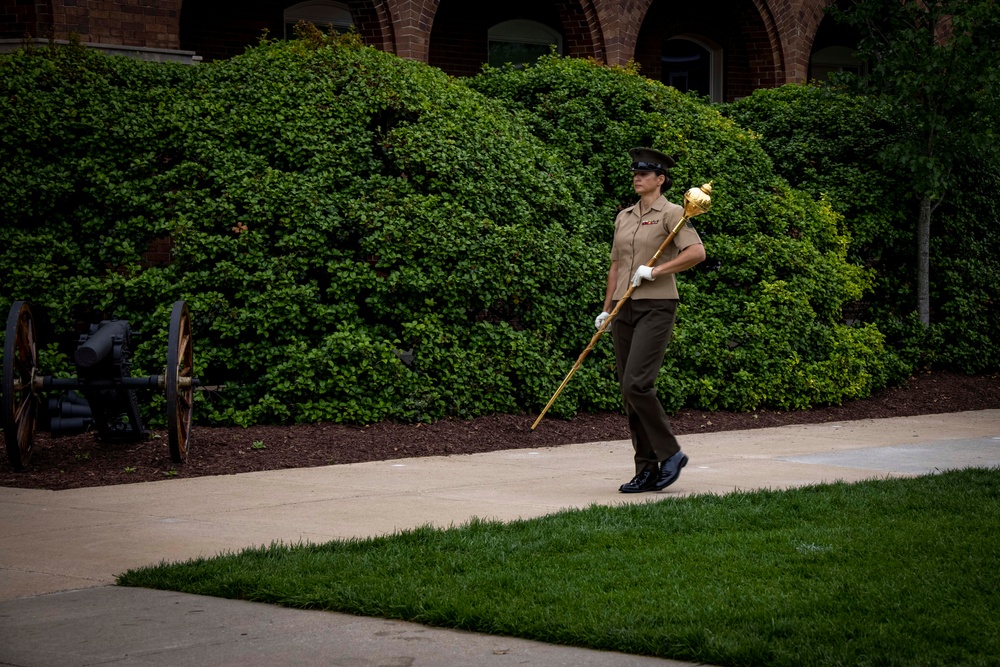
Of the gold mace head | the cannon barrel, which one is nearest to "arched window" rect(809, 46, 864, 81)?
the gold mace head

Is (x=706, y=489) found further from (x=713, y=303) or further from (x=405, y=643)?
(x=713, y=303)

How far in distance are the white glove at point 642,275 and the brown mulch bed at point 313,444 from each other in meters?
2.55

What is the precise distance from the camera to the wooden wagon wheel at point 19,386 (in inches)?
308

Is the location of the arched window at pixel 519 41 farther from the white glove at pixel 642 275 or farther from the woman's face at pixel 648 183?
the white glove at pixel 642 275

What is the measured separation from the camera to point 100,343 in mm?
8297

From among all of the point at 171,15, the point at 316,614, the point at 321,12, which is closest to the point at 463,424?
the point at 316,614

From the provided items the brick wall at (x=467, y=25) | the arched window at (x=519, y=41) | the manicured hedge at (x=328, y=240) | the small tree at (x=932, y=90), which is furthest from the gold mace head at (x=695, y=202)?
the arched window at (x=519, y=41)

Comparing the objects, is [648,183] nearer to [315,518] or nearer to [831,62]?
[315,518]

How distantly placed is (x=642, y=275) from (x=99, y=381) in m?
3.70

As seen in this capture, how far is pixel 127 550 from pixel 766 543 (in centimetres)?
303

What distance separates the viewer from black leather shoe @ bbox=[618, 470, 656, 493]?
25.5 ft

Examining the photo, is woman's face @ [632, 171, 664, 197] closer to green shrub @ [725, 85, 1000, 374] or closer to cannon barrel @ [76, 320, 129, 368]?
cannon barrel @ [76, 320, 129, 368]

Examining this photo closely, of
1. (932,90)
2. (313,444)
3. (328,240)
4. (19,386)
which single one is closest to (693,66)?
(932,90)

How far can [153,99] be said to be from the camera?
10977mm
